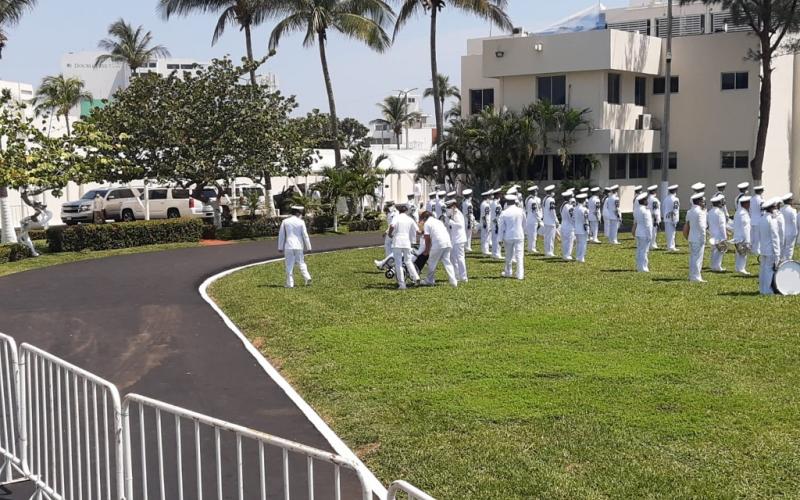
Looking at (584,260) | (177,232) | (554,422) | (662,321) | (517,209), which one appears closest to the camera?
(554,422)

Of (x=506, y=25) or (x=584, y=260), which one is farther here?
(x=506, y=25)

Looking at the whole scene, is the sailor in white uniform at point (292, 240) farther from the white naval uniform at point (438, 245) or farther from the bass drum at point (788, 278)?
the bass drum at point (788, 278)

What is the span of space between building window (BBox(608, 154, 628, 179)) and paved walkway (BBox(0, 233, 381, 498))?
21.7 m

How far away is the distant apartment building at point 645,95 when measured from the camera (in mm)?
40906

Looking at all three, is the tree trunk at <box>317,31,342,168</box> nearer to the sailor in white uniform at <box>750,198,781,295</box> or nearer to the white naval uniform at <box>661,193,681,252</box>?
the white naval uniform at <box>661,193,681,252</box>

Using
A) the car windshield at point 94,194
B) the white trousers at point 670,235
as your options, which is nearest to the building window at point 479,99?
the car windshield at point 94,194

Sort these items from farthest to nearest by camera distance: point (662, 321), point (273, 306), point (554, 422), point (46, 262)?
point (46, 262), point (273, 306), point (662, 321), point (554, 422)

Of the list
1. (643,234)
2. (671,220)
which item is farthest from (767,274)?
(671,220)

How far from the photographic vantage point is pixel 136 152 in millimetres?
33312

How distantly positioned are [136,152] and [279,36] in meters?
11.4

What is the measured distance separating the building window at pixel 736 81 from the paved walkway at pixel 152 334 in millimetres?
26525

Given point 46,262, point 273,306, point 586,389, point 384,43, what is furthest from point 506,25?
point 586,389

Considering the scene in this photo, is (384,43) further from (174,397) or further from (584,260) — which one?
(174,397)

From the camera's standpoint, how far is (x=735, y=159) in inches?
1683
